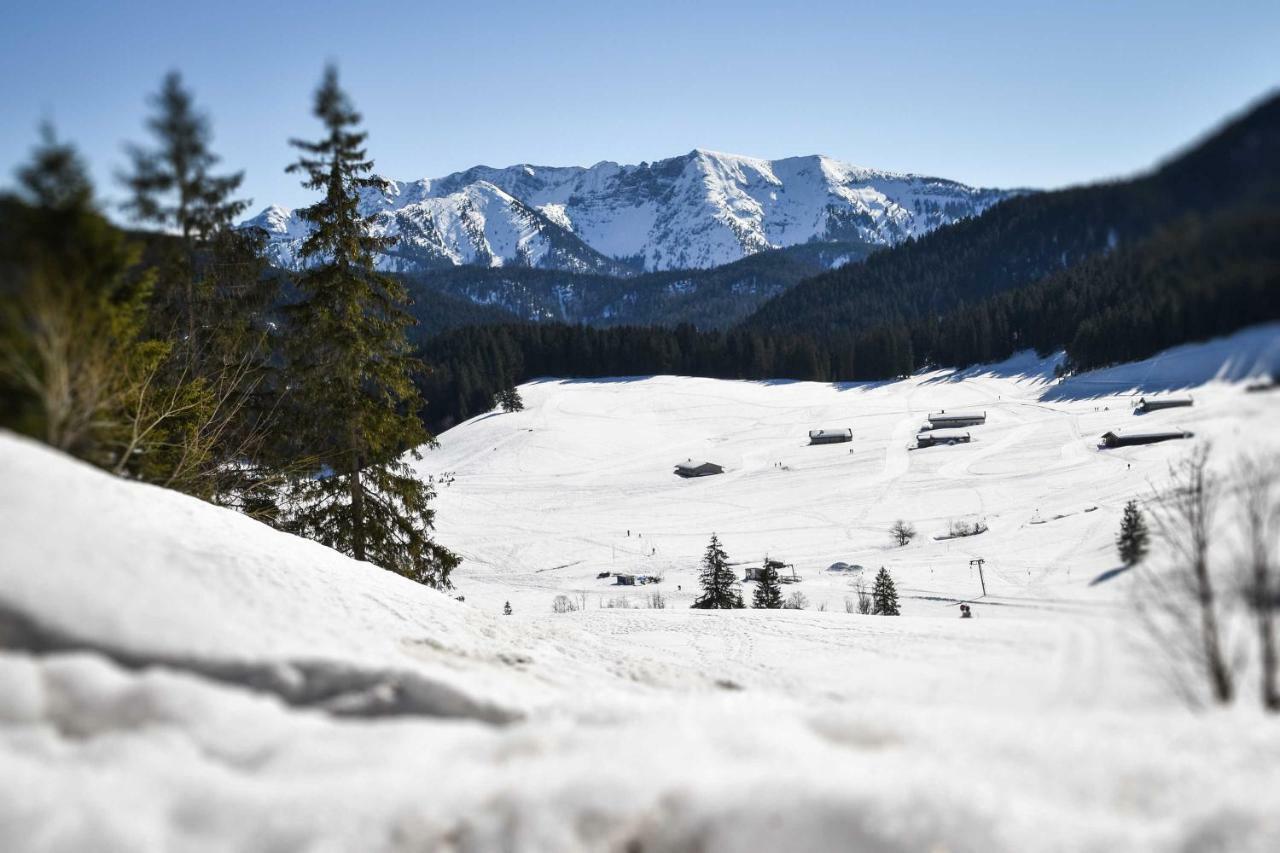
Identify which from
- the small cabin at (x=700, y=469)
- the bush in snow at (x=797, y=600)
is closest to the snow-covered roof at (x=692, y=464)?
the small cabin at (x=700, y=469)

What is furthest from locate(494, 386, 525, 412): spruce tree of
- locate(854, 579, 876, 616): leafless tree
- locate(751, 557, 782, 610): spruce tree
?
locate(751, 557, 782, 610): spruce tree

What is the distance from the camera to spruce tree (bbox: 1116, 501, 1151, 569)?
501 centimetres

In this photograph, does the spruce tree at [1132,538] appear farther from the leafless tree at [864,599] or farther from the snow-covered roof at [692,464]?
the snow-covered roof at [692,464]

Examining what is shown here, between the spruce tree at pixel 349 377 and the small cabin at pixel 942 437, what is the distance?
5554 centimetres

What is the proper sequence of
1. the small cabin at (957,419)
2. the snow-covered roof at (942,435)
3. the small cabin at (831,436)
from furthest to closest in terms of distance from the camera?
the small cabin at (831,436), the snow-covered roof at (942,435), the small cabin at (957,419)

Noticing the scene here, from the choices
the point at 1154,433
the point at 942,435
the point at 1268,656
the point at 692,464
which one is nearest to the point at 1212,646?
the point at 1268,656

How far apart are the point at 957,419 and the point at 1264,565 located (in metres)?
66.5

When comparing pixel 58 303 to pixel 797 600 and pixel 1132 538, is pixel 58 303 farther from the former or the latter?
pixel 797 600

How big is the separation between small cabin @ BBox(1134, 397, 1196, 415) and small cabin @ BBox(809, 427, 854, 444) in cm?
7144

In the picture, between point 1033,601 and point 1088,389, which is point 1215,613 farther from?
point 1088,389

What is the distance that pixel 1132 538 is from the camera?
5.30 m

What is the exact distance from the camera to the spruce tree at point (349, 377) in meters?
14.5

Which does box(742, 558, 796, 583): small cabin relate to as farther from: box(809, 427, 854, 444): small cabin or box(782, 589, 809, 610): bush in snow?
box(809, 427, 854, 444): small cabin

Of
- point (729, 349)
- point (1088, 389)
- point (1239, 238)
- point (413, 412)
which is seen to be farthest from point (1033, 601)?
point (729, 349)
